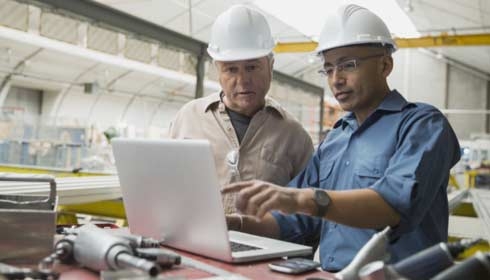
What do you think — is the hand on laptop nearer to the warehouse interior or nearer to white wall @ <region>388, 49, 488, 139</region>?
the warehouse interior

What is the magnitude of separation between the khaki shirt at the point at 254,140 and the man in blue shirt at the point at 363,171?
268mm

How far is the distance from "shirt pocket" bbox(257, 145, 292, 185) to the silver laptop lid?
2.33ft

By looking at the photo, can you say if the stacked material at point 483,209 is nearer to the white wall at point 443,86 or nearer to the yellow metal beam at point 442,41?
the yellow metal beam at point 442,41

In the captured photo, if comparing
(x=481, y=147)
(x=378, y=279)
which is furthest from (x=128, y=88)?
(x=378, y=279)

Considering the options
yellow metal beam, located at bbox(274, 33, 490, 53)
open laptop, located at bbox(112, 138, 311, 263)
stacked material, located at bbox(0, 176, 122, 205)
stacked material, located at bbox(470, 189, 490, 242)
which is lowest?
stacked material, located at bbox(470, 189, 490, 242)

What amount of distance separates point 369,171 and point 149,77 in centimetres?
1284

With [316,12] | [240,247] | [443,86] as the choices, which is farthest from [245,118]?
[443,86]

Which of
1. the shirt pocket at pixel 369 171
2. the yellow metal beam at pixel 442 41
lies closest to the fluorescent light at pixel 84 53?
the yellow metal beam at pixel 442 41

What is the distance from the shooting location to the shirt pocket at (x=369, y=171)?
160 centimetres

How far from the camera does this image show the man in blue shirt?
1367 millimetres

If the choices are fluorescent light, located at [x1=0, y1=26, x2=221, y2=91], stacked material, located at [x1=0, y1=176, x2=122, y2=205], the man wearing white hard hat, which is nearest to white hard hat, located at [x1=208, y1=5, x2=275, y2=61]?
the man wearing white hard hat

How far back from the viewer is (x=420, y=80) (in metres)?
17.5

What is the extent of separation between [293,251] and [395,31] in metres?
8.73

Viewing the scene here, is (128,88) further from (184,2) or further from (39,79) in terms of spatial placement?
(184,2)
